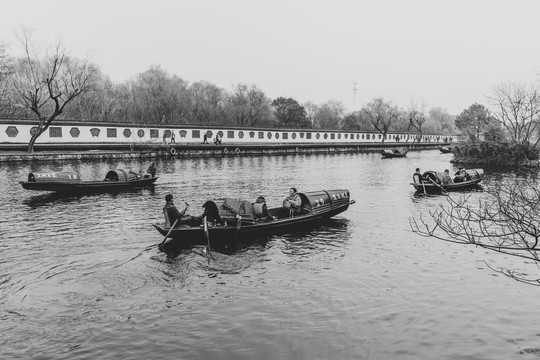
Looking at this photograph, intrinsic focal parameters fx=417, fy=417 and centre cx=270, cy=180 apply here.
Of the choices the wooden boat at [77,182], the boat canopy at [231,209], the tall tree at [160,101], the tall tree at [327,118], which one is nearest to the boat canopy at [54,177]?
the wooden boat at [77,182]

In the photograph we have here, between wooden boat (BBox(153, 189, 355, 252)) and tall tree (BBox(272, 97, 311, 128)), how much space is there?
7823 centimetres

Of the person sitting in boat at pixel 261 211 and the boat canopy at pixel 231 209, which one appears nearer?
the boat canopy at pixel 231 209

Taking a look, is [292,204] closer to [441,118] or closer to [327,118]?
[327,118]

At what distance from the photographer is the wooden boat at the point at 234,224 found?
1589 cm

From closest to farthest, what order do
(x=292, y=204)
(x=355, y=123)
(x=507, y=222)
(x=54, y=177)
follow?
1. (x=507, y=222)
2. (x=292, y=204)
3. (x=54, y=177)
4. (x=355, y=123)

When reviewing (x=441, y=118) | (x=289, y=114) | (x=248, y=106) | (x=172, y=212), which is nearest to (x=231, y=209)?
(x=172, y=212)

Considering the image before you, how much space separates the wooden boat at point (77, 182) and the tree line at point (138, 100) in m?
22.0

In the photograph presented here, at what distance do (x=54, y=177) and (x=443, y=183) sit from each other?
26.9m

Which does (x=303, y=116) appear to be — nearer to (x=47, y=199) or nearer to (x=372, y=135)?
(x=372, y=135)

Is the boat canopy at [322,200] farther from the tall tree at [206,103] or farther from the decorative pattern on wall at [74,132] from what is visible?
the tall tree at [206,103]

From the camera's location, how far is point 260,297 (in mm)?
11945

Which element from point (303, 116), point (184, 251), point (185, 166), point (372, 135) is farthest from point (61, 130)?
point (372, 135)

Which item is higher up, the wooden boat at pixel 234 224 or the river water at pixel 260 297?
the wooden boat at pixel 234 224

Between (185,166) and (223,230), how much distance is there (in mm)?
32255
